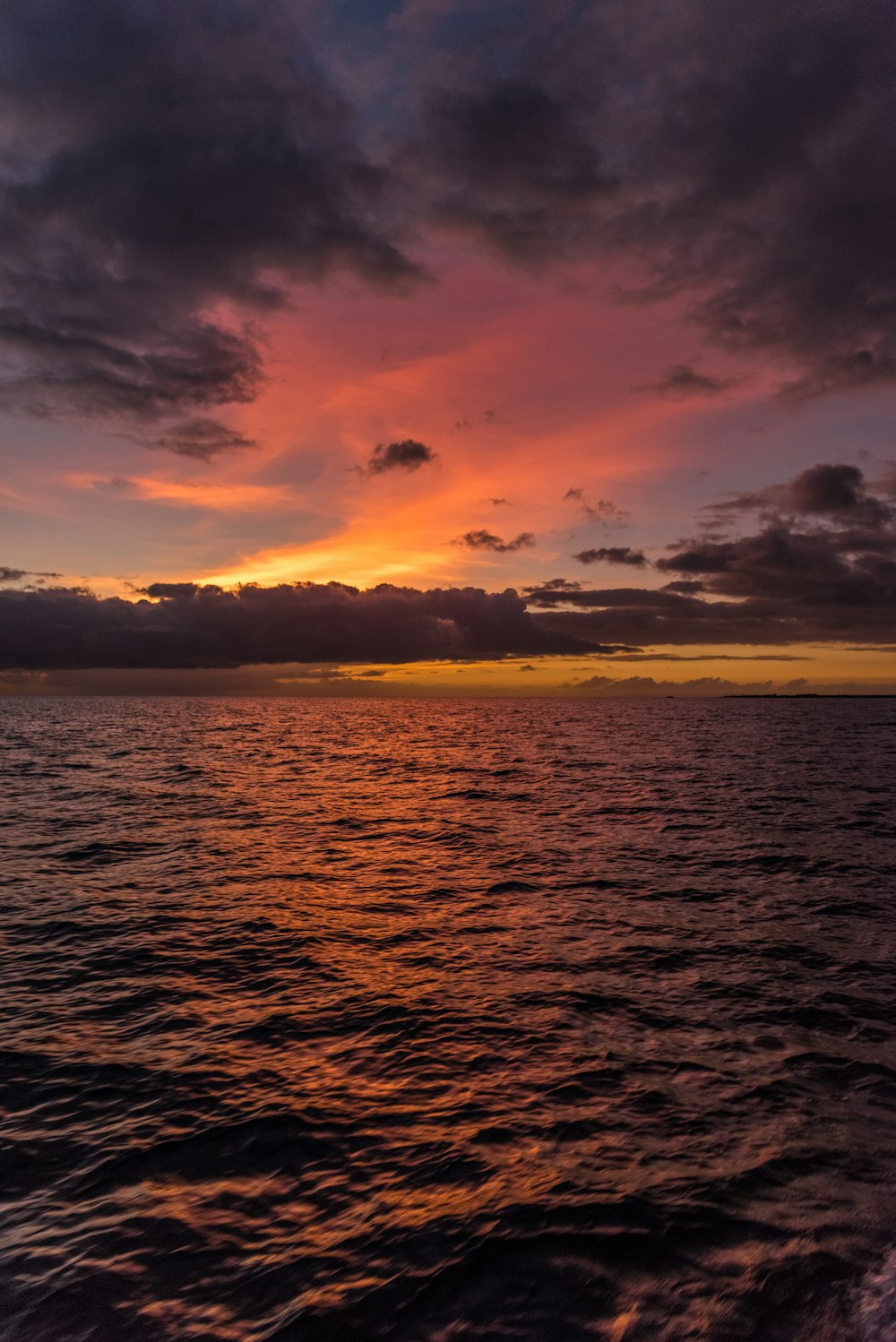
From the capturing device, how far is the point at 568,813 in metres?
34.0

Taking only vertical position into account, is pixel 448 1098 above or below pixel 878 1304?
below

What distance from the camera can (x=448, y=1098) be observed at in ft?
30.4

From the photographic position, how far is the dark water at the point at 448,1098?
20.3ft

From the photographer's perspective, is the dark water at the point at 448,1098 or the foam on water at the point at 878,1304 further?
the dark water at the point at 448,1098

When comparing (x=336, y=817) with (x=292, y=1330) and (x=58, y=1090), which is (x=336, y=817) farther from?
(x=292, y=1330)

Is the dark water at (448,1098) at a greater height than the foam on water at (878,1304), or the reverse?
the foam on water at (878,1304)

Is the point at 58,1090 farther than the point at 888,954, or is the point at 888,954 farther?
the point at 888,954

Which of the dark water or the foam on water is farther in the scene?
the dark water

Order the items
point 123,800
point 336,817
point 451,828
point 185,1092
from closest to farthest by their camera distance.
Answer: point 185,1092 → point 451,828 → point 336,817 → point 123,800

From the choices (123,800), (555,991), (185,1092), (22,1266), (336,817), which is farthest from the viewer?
(123,800)

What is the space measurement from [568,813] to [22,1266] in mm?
29301

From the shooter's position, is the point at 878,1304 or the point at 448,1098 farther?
the point at 448,1098

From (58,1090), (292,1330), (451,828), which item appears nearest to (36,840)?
(451,828)

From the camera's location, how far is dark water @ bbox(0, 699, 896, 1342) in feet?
20.3
